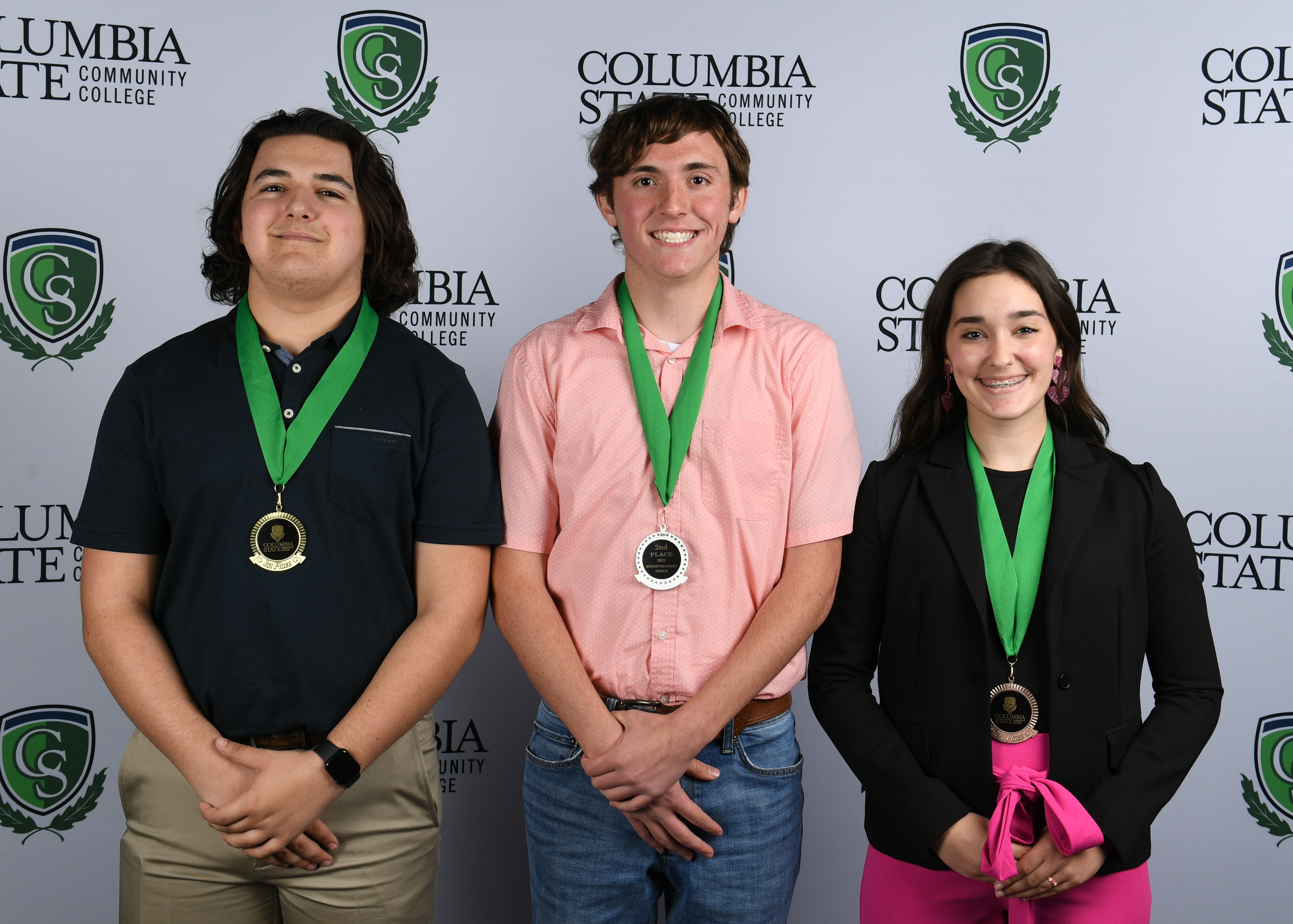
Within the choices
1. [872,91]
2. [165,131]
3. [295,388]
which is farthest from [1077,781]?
[165,131]

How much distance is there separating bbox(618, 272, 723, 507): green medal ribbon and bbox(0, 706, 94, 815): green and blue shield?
2.00m

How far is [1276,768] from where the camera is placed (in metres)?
2.81

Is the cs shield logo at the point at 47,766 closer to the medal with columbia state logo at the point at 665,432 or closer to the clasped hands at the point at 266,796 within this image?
the clasped hands at the point at 266,796

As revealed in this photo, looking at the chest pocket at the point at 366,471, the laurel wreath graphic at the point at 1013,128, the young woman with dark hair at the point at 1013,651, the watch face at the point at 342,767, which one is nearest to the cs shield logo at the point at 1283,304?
the laurel wreath graphic at the point at 1013,128

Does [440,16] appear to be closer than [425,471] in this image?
No

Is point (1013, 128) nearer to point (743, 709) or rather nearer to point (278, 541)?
point (743, 709)

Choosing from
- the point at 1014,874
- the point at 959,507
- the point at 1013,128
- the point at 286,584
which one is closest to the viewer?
the point at 1014,874

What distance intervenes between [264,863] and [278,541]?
588 mm

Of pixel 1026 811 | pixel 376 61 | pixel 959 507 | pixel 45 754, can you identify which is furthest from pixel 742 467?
pixel 45 754

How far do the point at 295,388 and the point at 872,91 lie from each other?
192 cm

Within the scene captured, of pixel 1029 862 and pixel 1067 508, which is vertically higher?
pixel 1067 508

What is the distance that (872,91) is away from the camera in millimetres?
2799

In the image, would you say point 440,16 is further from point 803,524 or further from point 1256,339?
point 1256,339

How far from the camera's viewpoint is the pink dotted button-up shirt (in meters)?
1.81
